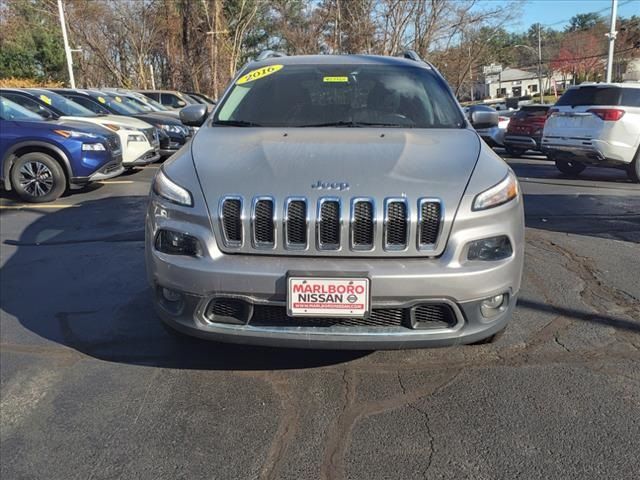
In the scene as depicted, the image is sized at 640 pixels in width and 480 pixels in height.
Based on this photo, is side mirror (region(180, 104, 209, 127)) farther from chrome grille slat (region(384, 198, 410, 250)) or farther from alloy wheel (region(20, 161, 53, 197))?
alloy wheel (region(20, 161, 53, 197))

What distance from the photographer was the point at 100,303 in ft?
13.8

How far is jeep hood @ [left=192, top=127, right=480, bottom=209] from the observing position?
267 cm

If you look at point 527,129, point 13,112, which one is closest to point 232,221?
point 13,112

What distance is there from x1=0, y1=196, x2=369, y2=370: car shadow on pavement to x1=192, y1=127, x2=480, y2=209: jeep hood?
1133mm

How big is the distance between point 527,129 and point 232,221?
1347 centimetres

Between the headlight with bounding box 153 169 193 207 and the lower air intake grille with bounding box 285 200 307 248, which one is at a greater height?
the headlight with bounding box 153 169 193 207

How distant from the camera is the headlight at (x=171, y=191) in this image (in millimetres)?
2764

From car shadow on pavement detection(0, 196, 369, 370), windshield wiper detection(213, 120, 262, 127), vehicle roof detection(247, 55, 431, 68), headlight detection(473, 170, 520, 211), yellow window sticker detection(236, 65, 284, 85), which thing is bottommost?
car shadow on pavement detection(0, 196, 369, 370)

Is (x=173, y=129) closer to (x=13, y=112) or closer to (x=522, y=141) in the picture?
(x=13, y=112)

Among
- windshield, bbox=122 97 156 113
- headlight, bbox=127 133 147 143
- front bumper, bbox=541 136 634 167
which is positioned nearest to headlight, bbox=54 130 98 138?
headlight, bbox=127 133 147 143

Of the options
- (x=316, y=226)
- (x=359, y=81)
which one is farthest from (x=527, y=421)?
(x=359, y=81)

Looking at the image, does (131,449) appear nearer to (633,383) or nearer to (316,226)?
(316,226)

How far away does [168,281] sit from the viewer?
8.89ft

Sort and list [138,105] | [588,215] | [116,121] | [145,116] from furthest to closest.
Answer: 1. [138,105]
2. [145,116]
3. [116,121]
4. [588,215]
